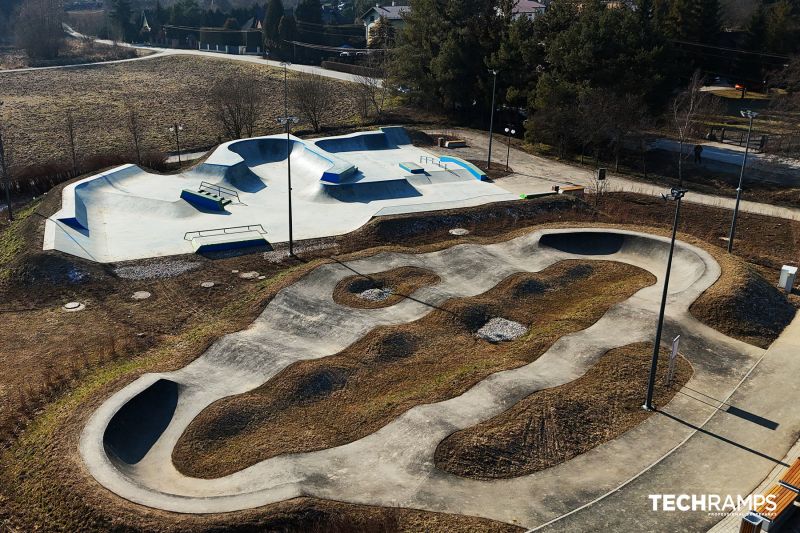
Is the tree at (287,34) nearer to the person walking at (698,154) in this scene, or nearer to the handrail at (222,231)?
the person walking at (698,154)

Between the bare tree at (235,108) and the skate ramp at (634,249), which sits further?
the bare tree at (235,108)

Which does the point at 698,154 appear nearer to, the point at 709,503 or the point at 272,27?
the point at 709,503

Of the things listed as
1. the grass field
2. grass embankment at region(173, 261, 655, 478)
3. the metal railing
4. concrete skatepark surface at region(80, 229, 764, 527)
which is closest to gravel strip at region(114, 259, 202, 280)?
concrete skatepark surface at region(80, 229, 764, 527)

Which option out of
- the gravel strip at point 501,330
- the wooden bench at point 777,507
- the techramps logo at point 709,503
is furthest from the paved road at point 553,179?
the techramps logo at point 709,503

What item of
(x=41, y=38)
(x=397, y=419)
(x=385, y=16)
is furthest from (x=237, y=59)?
(x=397, y=419)

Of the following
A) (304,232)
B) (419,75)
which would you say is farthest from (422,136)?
(304,232)

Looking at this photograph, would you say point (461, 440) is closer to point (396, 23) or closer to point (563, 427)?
point (563, 427)
